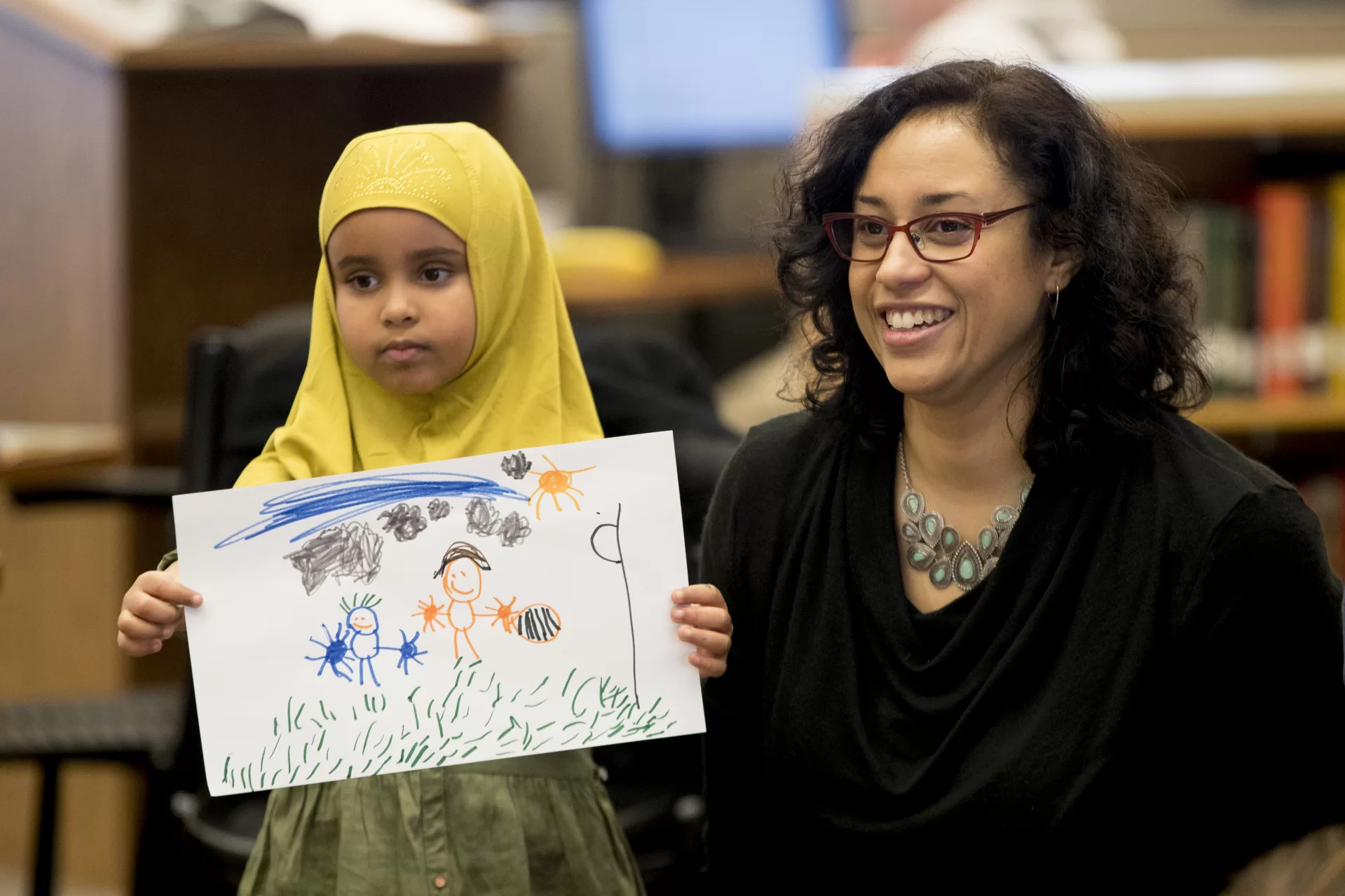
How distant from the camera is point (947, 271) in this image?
4.22ft

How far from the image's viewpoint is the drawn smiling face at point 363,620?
125cm

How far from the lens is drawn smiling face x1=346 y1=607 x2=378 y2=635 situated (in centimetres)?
125

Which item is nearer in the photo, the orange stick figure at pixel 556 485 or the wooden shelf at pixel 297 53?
the orange stick figure at pixel 556 485

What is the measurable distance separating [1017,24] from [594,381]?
174 cm

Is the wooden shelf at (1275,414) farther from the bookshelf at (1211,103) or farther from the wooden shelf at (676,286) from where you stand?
the wooden shelf at (676,286)

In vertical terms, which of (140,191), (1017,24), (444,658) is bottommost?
(444,658)

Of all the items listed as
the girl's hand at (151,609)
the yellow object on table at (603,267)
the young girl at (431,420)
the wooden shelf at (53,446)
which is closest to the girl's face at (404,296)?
the young girl at (431,420)

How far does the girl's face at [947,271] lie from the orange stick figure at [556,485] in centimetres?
31

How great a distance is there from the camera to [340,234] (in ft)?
4.23

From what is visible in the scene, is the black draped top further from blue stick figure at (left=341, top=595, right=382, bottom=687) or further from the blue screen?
the blue screen

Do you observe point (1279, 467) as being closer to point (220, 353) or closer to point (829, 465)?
point (829, 465)

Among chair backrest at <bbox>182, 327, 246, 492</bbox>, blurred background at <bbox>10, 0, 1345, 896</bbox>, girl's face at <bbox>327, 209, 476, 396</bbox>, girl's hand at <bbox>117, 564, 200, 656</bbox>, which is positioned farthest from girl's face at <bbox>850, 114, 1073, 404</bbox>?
blurred background at <bbox>10, 0, 1345, 896</bbox>

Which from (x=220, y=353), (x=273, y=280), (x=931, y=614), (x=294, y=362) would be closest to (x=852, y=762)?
(x=931, y=614)

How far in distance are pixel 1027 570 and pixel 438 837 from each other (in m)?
0.58
